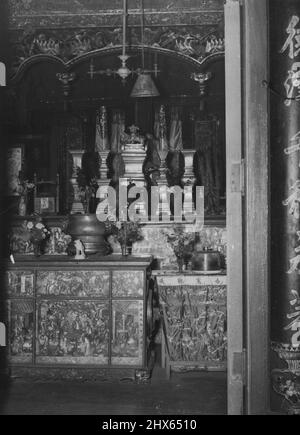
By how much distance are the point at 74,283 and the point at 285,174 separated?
264cm

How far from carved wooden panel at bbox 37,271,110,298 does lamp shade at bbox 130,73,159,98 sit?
2030 millimetres

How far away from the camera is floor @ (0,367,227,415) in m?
3.94

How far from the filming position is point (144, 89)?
5859mm

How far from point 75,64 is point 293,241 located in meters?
4.70

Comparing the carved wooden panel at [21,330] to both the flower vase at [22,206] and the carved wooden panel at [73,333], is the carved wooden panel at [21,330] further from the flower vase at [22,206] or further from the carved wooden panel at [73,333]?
the flower vase at [22,206]

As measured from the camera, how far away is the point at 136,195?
6297mm

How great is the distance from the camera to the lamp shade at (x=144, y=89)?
5.85 m

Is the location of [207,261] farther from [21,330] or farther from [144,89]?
[144,89]

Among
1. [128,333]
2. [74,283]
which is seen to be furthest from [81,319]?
[128,333]

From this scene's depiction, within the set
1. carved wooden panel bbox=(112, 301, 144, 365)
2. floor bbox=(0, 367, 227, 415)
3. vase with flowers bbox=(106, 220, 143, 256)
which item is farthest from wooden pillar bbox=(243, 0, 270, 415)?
vase with flowers bbox=(106, 220, 143, 256)

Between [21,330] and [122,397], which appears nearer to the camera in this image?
[122,397]

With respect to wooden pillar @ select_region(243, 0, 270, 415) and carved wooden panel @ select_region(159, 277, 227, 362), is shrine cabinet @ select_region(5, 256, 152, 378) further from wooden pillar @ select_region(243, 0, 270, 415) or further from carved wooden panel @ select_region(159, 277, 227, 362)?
wooden pillar @ select_region(243, 0, 270, 415)
